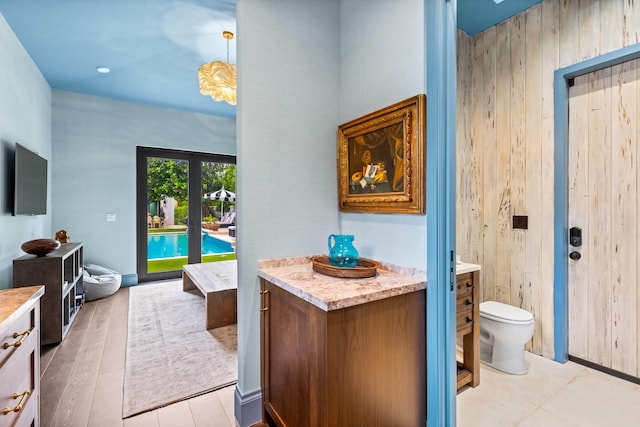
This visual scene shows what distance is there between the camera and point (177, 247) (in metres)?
5.07

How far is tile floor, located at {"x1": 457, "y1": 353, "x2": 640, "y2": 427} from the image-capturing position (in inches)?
66.1

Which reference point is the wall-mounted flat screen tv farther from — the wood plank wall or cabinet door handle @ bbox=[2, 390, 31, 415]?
the wood plank wall

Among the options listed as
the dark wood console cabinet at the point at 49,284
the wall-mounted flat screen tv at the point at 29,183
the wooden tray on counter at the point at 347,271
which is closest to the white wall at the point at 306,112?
the wooden tray on counter at the point at 347,271

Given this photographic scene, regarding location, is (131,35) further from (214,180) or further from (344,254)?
(344,254)

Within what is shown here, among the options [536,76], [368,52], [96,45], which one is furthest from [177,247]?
[536,76]

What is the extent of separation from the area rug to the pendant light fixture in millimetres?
2200

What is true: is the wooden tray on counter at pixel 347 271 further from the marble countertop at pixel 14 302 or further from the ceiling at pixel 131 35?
the ceiling at pixel 131 35

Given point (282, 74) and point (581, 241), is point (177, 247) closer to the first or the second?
point (282, 74)

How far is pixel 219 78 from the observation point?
2.72 metres

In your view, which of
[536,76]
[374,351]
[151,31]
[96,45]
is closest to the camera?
[374,351]

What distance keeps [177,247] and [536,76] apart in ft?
17.3

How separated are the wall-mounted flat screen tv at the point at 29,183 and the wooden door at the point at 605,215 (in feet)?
15.7

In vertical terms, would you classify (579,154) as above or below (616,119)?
below

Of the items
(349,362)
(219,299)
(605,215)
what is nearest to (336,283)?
(349,362)
